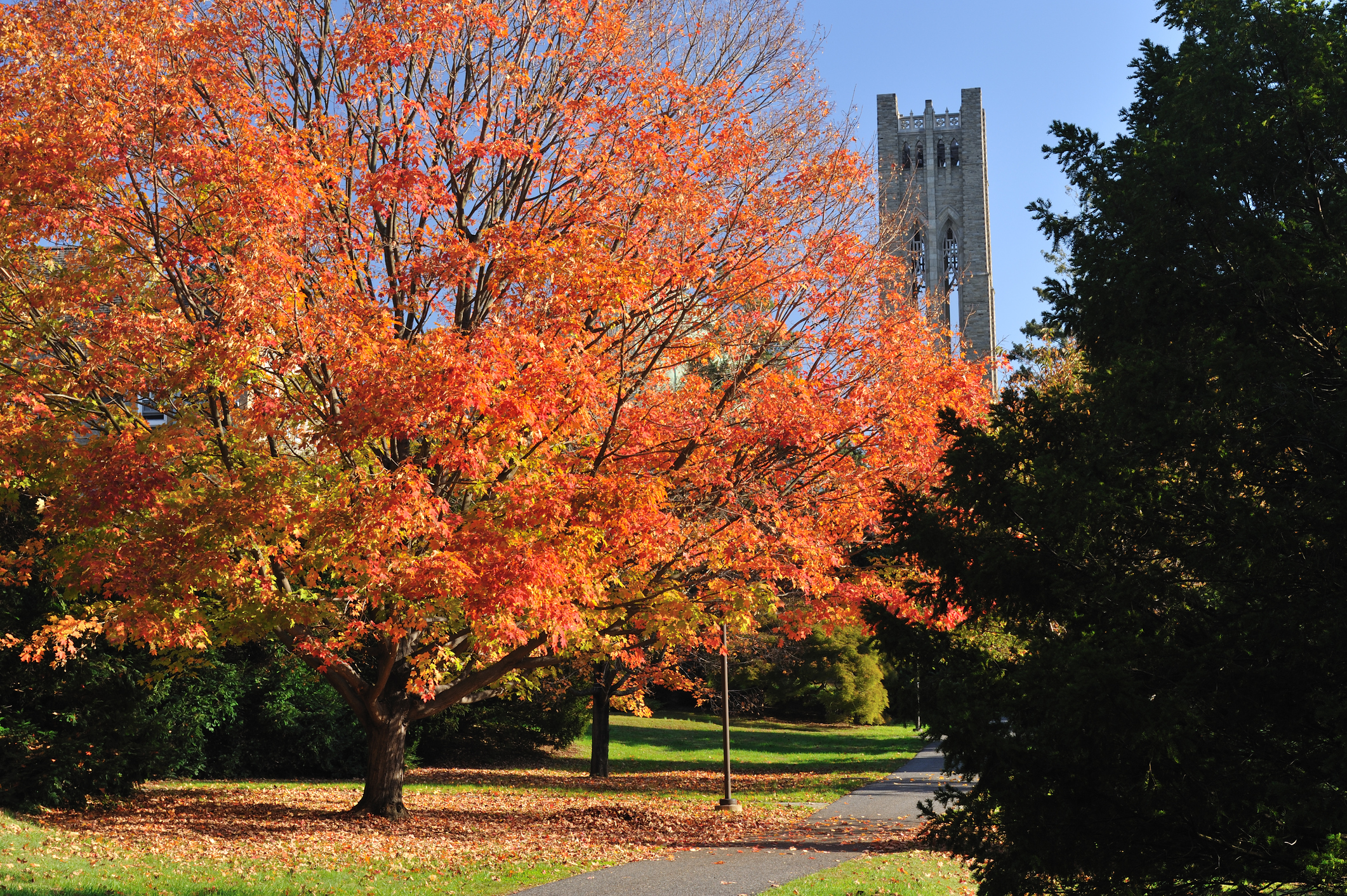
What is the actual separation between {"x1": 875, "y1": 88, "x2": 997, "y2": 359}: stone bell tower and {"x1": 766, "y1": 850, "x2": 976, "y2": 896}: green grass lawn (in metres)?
52.9

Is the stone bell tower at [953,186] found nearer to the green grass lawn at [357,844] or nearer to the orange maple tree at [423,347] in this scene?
the green grass lawn at [357,844]

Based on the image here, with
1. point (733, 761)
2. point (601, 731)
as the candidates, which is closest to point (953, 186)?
point (733, 761)

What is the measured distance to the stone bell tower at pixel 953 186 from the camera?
61.5 meters

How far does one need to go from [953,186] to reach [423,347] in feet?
206

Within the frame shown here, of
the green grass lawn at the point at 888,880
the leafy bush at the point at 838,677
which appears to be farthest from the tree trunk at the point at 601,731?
the green grass lawn at the point at 888,880

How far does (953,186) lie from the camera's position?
65250mm

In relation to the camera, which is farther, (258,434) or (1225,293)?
(258,434)

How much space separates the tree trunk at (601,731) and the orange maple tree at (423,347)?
28.5 ft

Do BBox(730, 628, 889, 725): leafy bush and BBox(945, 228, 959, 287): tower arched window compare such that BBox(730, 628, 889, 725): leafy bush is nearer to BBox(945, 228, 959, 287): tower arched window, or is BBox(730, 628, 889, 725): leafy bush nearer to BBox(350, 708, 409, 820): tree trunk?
BBox(350, 708, 409, 820): tree trunk

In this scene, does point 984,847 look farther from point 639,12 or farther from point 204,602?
point 639,12

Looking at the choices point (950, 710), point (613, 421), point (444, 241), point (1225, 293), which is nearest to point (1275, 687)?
point (950, 710)

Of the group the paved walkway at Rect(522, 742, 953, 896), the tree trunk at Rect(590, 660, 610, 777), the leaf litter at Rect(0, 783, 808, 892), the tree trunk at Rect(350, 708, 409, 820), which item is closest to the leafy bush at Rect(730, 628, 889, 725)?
the tree trunk at Rect(590, 660, 610, 777)

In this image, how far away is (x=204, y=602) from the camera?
37.0 ft

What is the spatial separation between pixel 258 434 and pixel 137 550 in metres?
1.61
